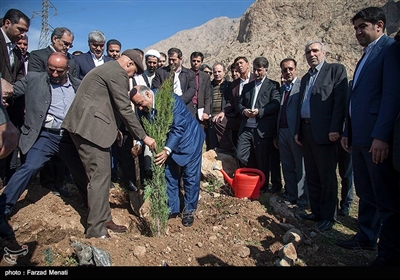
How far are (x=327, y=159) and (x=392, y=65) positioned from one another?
1.45 m

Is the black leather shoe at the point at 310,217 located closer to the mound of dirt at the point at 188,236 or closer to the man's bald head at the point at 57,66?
the mound of dirt at the point at 188,236

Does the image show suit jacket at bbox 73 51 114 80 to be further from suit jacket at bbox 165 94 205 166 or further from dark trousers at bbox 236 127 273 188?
dark trousers at bbox 236 127 273 188

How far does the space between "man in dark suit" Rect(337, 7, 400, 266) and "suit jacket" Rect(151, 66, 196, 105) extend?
9.94 ft

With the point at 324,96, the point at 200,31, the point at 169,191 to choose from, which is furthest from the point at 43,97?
the point at 200,31

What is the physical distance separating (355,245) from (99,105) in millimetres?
3300

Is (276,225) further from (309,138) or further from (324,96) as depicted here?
(324,96)

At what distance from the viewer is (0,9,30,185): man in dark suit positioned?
3.75 meters

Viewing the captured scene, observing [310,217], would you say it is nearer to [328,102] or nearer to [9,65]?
[328,102]

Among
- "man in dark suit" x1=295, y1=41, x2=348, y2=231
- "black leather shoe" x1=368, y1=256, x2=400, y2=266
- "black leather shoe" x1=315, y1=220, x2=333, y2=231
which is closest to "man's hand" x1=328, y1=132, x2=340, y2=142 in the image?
"man in dark suit" x1=295, y1=41, x2=348, y2=231

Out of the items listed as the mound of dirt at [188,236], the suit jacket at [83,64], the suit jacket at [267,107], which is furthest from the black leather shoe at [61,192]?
→ the suit jacket at [267,107]

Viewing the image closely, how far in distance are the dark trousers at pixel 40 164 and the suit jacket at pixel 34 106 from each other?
3.8 inches

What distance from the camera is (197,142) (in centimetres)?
411

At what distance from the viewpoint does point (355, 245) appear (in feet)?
10.9

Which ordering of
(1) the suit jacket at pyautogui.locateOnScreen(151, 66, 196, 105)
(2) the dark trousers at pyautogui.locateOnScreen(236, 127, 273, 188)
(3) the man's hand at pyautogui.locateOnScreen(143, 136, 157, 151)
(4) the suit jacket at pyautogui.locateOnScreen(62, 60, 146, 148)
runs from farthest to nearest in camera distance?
(1) the suit jacket at pyautogui.locateOnScreen(151, 66, 196, 105), (2) the dark trousers at pyautogui.locateOnScreen(236, 127, 273, 188), (3) the man's hand at pyautogui.locateOnScreen(143, 136, 157, 151), (4) the suit jacket at pyautogui.locateOnScreen(62, 60, 146, 148)
